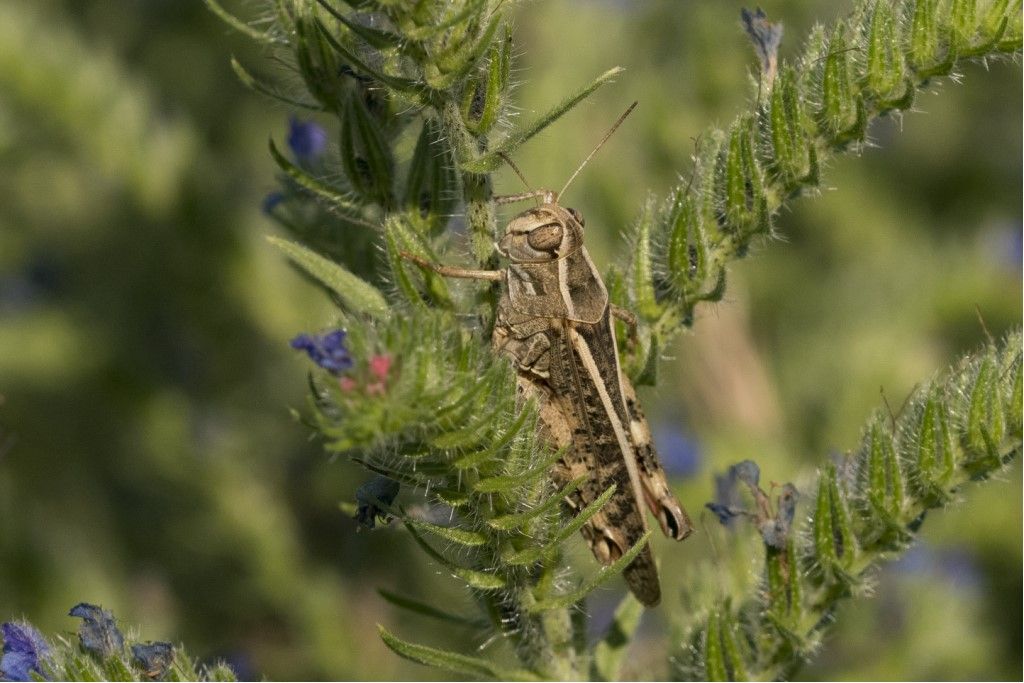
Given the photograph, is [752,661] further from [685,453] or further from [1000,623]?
[1000,623]

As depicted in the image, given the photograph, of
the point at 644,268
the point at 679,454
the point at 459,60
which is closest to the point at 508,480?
the point at 644,268

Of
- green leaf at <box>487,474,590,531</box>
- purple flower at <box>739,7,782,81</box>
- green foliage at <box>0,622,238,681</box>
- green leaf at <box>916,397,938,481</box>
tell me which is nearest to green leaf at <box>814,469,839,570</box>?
green leaf at <box>916,397,938,481</box>

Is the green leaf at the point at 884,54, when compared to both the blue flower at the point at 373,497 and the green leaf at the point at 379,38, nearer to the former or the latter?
the green leaf at the point at 379,38

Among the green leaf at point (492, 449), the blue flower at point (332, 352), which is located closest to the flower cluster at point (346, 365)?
the blue flower at point (332, 352)

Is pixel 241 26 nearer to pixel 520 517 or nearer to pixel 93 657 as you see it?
pixel 520 517

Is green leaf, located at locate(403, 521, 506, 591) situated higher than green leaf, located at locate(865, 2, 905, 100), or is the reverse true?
green leaf, located at locate(865, 2, 905, 100)

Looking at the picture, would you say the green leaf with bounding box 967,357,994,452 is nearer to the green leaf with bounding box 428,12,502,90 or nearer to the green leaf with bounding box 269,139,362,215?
the green leaf with bounding box 428,12,502,90
